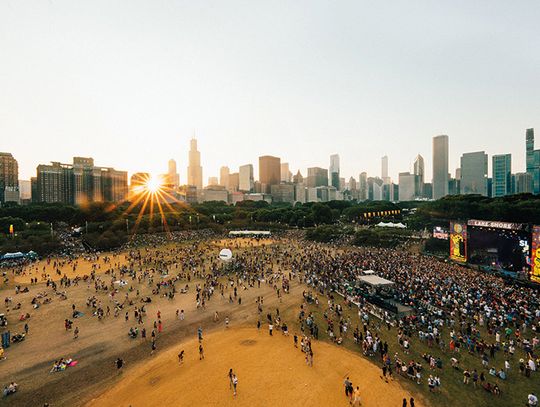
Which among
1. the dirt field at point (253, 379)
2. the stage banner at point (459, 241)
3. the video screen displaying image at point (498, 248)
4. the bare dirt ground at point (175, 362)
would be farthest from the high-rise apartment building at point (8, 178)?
the video screen displaying image at point (498, 248)

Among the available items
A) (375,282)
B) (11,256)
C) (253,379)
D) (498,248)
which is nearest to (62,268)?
(11,256)

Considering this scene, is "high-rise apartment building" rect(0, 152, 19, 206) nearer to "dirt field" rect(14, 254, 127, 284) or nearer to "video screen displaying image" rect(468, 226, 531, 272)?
"dirt field" rect(14, 254, 127, 284)

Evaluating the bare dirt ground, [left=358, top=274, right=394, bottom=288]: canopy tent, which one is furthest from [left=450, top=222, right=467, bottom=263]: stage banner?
the bare dirt ground

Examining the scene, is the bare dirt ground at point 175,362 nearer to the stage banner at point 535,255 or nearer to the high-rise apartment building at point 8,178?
the stage banner at point 535,255

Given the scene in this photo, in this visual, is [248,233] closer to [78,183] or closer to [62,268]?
[62,268]

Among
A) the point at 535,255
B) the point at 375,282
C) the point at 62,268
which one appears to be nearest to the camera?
the point at 375,282

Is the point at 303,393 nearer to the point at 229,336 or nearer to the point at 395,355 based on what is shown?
the point at 395,355
